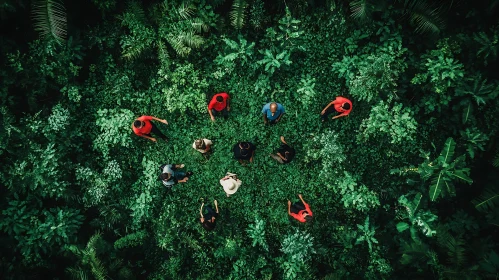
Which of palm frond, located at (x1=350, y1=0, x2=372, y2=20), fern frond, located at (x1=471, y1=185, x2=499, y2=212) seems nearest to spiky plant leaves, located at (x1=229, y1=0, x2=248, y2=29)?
palm frond, located at (x1=350, y1=0, x2=372, y2=20)

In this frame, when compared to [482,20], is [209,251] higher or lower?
lower

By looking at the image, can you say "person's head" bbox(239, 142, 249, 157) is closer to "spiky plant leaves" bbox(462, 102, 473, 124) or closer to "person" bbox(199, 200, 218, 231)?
"person" bbox(199, 200, 218, 231)

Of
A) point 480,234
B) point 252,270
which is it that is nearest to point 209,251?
point 252,270

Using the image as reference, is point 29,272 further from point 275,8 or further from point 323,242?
point 275,8

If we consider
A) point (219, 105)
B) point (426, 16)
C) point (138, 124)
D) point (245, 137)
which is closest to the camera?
point (426, 16)

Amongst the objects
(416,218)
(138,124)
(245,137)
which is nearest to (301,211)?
(245,137)

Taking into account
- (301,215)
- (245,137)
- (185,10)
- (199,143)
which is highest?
(185,10)

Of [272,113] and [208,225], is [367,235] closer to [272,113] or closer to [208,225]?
[272,113]
